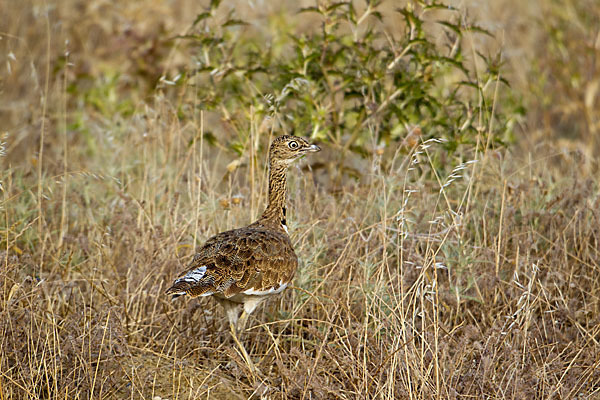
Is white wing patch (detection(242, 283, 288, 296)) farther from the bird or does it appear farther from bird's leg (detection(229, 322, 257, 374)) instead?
bird's leg (detection(229, 322, 257, 374))

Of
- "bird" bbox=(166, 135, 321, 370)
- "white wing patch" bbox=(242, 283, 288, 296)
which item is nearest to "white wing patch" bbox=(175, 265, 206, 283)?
"bird" bbox=(166, 135, 321, 370)

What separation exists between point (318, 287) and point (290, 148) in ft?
3.14

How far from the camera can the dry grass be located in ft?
11.8

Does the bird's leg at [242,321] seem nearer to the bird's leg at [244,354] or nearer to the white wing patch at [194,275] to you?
the bird's leg at [244,354]

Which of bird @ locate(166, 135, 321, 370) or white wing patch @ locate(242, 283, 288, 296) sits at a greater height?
bird @ locate(166, 135, 321, 370)

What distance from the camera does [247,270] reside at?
388 centimetres

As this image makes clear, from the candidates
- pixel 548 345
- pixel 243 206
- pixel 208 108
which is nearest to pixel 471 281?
pixel 548 345

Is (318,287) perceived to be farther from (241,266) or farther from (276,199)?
(276,199)

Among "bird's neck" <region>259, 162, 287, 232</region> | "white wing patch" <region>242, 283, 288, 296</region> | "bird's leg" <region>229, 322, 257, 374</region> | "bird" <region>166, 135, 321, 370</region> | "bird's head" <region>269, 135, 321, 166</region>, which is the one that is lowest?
"bird's leg" <region>229, 322, 257, 374</region>

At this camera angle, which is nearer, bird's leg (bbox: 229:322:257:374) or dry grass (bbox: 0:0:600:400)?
dry grass (bbox: 0:0:600:400)

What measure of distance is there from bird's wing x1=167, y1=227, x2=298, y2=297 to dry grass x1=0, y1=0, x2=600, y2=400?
205 millimetres

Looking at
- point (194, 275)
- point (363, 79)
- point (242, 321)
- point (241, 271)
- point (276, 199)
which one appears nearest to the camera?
point (194, 275)

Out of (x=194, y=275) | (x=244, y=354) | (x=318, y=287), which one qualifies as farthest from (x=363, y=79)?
(x=244, y=354)

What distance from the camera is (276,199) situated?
4.47 metres
